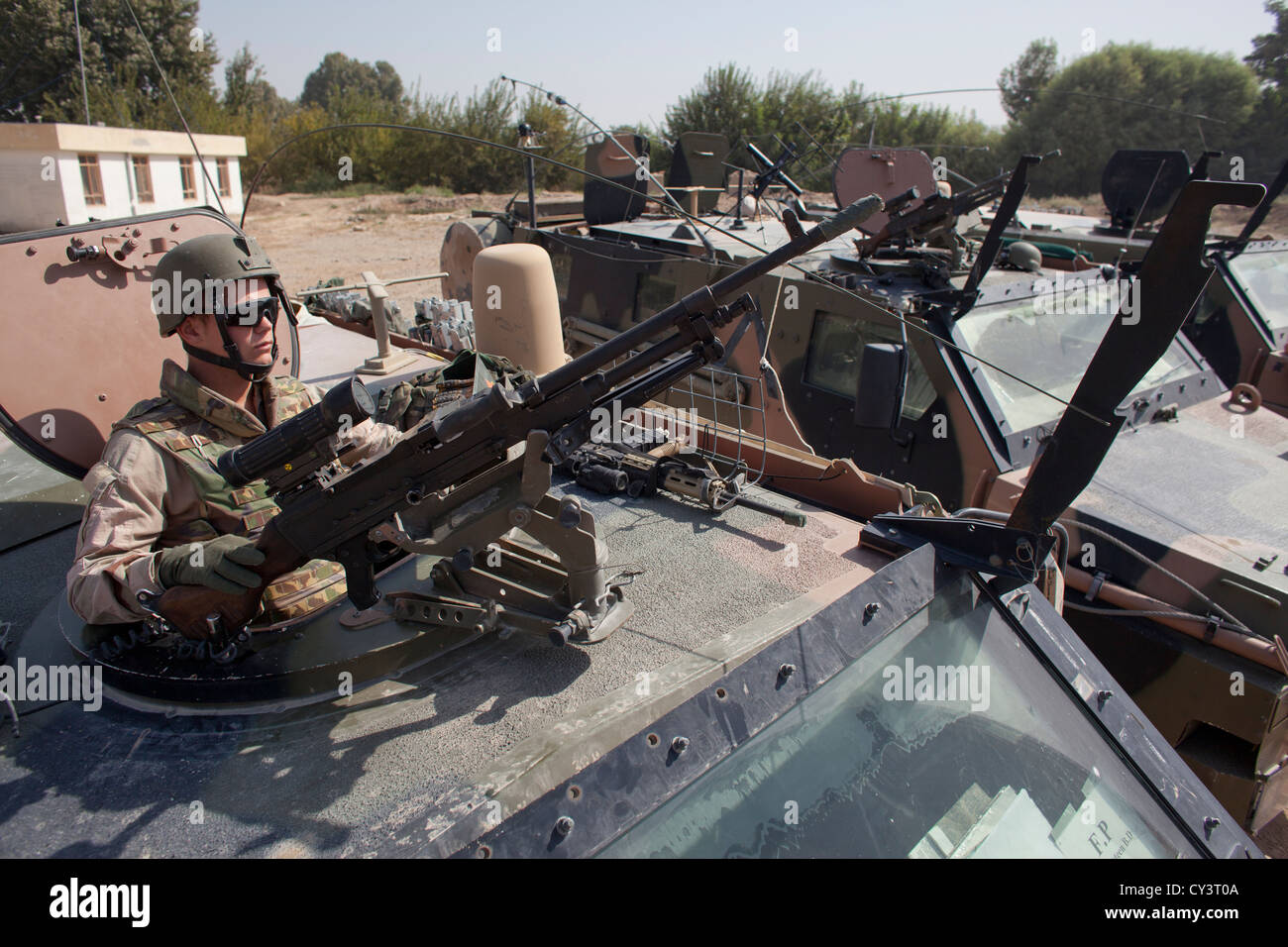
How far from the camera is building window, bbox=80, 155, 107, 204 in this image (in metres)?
13.1

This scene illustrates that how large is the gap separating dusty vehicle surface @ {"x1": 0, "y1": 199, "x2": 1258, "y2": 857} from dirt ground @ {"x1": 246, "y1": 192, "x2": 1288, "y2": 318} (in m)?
13.6

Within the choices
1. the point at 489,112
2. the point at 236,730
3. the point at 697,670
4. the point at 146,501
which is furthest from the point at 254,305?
the point at 489,112

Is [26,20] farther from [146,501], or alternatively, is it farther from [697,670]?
[697,670]

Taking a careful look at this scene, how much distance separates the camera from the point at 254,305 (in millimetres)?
2602

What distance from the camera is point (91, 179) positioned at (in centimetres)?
1367

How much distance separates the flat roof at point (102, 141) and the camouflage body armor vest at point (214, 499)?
204 inches

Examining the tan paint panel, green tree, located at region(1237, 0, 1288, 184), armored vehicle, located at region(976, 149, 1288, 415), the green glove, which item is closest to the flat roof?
the tan paint panel

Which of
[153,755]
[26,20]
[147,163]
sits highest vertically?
[26,20]

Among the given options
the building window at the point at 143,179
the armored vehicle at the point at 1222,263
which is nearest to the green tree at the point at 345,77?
the building window at the point at 143,179

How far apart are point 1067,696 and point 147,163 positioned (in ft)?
60.5

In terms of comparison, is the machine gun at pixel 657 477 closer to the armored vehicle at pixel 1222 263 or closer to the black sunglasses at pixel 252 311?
the black sunglasses at pixel 252 311

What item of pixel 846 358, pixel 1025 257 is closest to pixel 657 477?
pixel 846 358

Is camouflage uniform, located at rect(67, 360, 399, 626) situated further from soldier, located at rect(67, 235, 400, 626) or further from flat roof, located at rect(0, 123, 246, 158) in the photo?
flat roof, located at rect(0, 123, 246, 158)

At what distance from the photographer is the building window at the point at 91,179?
13.1 meters
